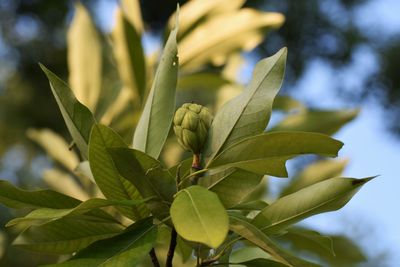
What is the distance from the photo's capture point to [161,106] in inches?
21.9

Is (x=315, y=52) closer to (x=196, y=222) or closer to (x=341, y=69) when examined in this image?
(x=341, y=69)

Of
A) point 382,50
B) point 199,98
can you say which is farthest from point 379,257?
point 199,98

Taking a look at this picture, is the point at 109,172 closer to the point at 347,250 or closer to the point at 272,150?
the point at 272,150

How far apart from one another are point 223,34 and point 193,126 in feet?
1.94

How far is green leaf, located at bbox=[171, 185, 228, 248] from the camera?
0.39 meters

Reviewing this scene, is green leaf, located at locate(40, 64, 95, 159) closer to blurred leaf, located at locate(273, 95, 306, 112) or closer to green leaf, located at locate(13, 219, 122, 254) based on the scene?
green leaf, located at locate(13, 219, 122, 254)

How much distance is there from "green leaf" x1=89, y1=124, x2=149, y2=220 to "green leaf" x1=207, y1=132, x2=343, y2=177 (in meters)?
0.07

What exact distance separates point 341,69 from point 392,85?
0.39m

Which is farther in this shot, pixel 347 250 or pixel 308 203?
pixel 347 250

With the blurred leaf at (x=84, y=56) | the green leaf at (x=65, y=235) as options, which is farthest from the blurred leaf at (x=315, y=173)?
the green leaf at (x=65, y=235)

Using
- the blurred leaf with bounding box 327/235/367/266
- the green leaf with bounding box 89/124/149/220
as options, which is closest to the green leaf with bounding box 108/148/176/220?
the green leaf with bounding box 89/124/149/220

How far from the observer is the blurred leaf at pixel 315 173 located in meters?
0.96

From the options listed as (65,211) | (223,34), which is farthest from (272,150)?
(223,34)

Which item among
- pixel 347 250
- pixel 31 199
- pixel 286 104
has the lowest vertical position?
pixel 347 250
